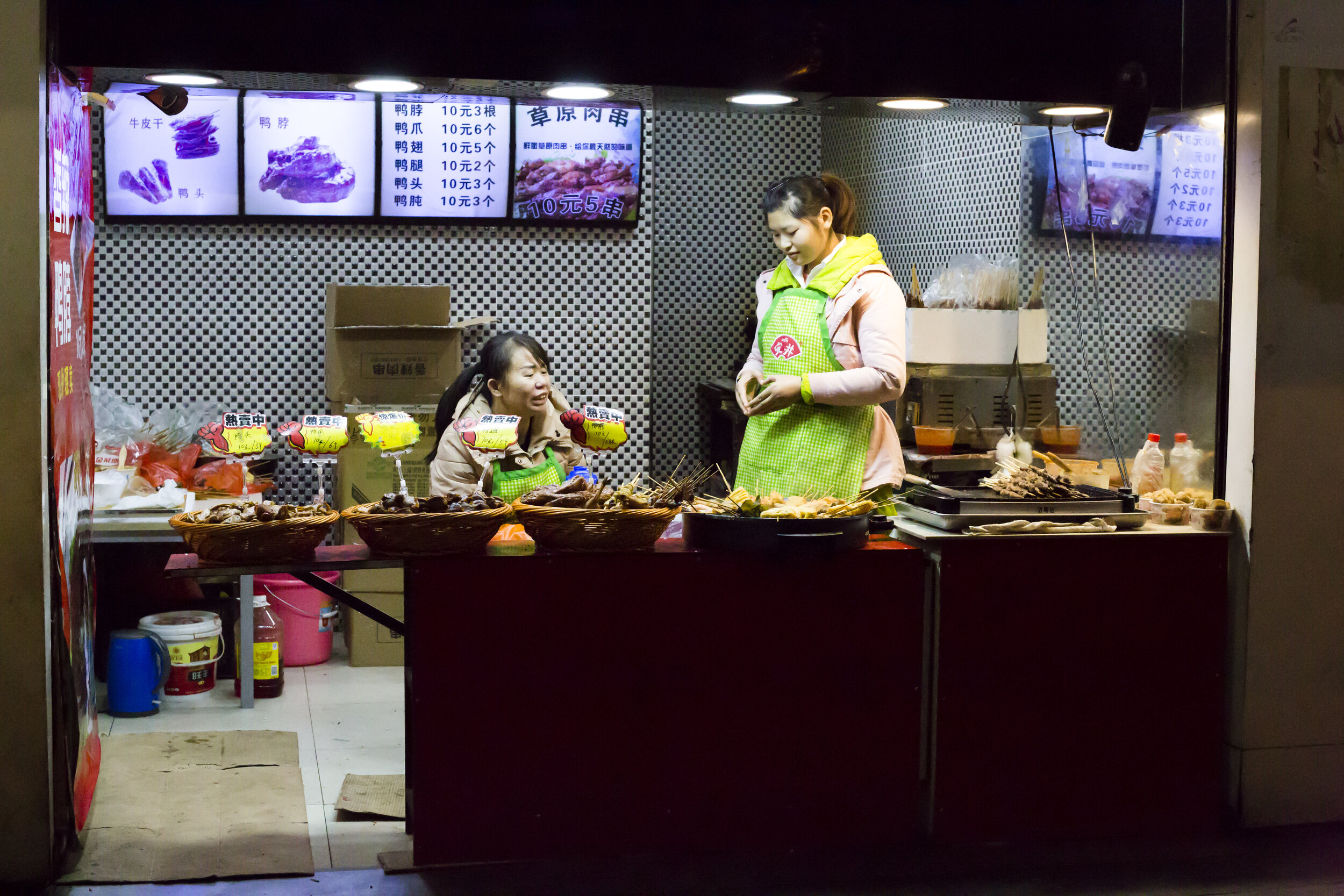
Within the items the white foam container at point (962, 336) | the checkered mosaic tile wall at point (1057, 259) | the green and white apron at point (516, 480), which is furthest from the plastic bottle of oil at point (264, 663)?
the checkered mosaic tile wall at point (1057, 259)

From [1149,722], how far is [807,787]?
3.63 feet

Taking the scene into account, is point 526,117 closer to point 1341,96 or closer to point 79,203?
point 79,203

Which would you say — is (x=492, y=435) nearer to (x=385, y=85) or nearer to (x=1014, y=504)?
(x=385, y=85)

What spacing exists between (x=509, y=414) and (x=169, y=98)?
5.15 ft

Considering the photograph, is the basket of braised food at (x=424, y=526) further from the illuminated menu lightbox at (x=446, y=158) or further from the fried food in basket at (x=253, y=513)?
the illuminated menu lightbox at (x=446, y=158)

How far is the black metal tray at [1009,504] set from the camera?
3900 millimetres

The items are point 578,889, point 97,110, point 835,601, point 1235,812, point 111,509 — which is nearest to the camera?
point 578,889

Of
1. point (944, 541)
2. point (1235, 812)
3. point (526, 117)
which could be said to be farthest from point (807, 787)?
point (526, 117)

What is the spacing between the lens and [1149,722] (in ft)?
13.1

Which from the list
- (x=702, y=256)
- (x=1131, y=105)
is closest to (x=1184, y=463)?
(x=1131, y=105)

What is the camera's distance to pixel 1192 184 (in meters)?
4.25

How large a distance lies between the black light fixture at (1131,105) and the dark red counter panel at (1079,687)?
4.22 feet

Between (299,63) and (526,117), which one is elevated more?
(526,117)

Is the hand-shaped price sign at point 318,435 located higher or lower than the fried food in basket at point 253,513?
higher
